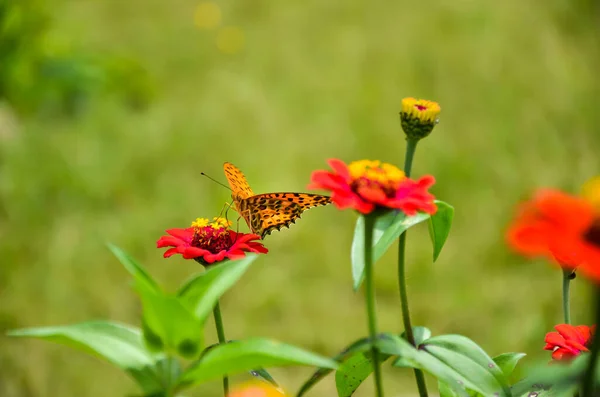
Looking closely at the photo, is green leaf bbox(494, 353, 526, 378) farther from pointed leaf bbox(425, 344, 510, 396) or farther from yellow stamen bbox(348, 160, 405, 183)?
yellow stamen bbox(348, 160, 405, 183)

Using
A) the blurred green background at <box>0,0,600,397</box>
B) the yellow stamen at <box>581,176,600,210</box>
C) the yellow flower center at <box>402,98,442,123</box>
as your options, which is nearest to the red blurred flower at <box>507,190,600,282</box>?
the yellow stamen at <box>581,176,600,210</box>

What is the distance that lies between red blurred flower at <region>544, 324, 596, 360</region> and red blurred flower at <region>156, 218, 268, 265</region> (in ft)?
0.58

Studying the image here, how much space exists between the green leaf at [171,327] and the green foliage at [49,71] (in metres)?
1.39

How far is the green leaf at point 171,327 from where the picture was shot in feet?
0.98

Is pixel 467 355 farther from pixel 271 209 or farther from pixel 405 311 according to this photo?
pixel 271 209

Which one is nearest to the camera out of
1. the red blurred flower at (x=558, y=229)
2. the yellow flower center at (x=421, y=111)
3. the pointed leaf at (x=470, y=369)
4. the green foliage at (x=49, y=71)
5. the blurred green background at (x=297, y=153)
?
the red blurred flower at (x=558, y=229)

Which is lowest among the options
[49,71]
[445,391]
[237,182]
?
[445,391]

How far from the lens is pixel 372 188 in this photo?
34cm

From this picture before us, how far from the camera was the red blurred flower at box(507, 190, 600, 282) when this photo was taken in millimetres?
261

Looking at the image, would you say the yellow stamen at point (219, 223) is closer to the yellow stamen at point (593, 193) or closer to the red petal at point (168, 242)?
the red petal at point (168, 242)

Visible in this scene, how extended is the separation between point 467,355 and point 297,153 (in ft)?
4.34

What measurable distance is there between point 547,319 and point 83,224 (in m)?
0.97

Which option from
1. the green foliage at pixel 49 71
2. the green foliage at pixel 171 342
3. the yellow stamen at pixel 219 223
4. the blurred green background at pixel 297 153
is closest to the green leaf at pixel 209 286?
the green foliage at pixel 171 342

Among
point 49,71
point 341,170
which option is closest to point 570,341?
point 341,170
